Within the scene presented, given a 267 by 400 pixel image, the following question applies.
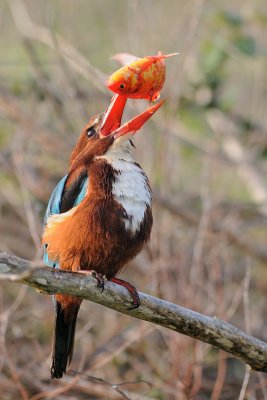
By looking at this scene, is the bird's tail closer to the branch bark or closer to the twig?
the branch bark

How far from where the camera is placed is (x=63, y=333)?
13.0 ft

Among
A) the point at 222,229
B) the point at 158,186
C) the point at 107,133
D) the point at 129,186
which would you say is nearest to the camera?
the point at 129,186

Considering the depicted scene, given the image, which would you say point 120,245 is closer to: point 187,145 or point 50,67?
point 187,145

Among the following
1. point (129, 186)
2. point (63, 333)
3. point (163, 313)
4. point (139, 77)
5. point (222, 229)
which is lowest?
point (63, 333)

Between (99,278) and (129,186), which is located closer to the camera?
(99,278)

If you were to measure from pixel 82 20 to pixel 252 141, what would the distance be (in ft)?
8.95

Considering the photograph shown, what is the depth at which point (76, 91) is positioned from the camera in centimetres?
649

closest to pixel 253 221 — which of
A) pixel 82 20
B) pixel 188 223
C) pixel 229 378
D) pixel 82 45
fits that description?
pixel 188 223

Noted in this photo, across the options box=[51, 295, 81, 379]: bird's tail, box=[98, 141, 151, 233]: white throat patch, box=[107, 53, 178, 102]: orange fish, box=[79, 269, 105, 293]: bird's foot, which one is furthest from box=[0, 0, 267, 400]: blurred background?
box=[107, 53, 178, 102]: orange fish

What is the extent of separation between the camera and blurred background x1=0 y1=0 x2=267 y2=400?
534 centimetres

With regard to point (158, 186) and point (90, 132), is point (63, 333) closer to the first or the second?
point (90, 132)

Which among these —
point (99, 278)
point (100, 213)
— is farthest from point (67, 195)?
point (99, 278)

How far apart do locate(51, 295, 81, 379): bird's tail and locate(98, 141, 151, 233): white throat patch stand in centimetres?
53

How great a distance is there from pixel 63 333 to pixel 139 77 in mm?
1265
